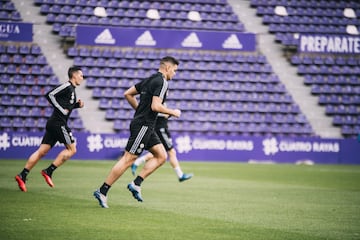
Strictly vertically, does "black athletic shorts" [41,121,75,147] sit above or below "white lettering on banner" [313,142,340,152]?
above

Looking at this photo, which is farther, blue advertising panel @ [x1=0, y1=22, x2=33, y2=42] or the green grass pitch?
blue advertising panel @ [x1=0, y1=22, x2=33, y2=42]

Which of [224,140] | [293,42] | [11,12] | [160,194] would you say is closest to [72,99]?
[160,194]

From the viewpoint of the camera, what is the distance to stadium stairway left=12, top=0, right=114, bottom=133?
3158 cm

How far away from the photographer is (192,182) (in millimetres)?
18125

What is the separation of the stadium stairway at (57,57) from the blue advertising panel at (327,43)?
1043cm

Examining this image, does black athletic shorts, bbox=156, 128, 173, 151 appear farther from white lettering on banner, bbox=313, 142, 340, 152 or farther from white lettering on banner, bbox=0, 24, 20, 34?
white lettering on banner, bbox=0, 24, 20, 34

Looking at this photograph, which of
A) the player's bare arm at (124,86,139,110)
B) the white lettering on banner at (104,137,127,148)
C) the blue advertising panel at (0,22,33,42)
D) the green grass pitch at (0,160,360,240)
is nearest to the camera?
the green grass pitch at (0,160,360,240)

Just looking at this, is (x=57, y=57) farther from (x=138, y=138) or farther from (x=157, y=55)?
(x=138, y=138)

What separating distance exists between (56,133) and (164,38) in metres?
20.1

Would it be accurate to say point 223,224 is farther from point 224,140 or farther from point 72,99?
point 224,140

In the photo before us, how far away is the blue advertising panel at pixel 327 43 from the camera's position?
35.7 metres

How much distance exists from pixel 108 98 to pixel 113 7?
5.08m

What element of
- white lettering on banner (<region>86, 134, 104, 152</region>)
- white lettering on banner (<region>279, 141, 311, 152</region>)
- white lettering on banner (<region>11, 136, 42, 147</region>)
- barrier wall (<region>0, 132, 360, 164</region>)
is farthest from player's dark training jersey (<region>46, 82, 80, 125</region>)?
white lettering on banner (<region>279, 141, 311, 152</region>)

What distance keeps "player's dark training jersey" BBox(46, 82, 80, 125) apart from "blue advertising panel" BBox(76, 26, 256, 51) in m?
19.2
